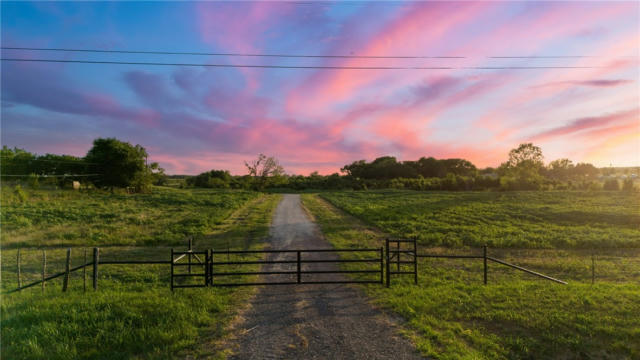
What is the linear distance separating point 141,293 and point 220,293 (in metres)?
2.56

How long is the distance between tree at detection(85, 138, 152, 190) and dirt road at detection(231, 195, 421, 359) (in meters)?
67.3

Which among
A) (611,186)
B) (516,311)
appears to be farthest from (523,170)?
(516,311)

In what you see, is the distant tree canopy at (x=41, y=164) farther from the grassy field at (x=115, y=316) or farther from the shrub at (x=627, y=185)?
the shrub at (x=627, y=185)

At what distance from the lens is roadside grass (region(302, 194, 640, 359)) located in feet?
22.6

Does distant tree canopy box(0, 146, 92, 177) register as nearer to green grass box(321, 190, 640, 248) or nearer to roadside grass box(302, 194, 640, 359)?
green grass box(321, 190, 640, 248)

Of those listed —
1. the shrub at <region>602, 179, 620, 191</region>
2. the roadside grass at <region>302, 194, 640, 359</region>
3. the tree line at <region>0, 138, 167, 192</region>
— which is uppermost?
the tree line at <region>0, 138, 167, 192</region>

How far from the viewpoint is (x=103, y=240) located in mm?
18703

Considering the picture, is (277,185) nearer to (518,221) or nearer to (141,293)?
(518,221)

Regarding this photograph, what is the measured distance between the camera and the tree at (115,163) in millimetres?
63375

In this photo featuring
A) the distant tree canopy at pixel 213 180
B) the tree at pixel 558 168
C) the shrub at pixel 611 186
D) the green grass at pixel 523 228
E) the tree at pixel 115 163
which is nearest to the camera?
the green grass at pixel 523 228

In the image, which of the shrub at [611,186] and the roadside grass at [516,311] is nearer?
the roadside grass at [516,311]

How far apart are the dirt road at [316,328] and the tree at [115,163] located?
67.3 m

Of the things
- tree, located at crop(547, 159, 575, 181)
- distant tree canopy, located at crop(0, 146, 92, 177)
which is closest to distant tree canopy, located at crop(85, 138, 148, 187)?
distant tree canopy, located at crop(0, 146, 92, 177)

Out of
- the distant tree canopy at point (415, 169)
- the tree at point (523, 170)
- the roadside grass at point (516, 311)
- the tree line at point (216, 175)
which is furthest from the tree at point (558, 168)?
the roadside grass at point (516, 311)
